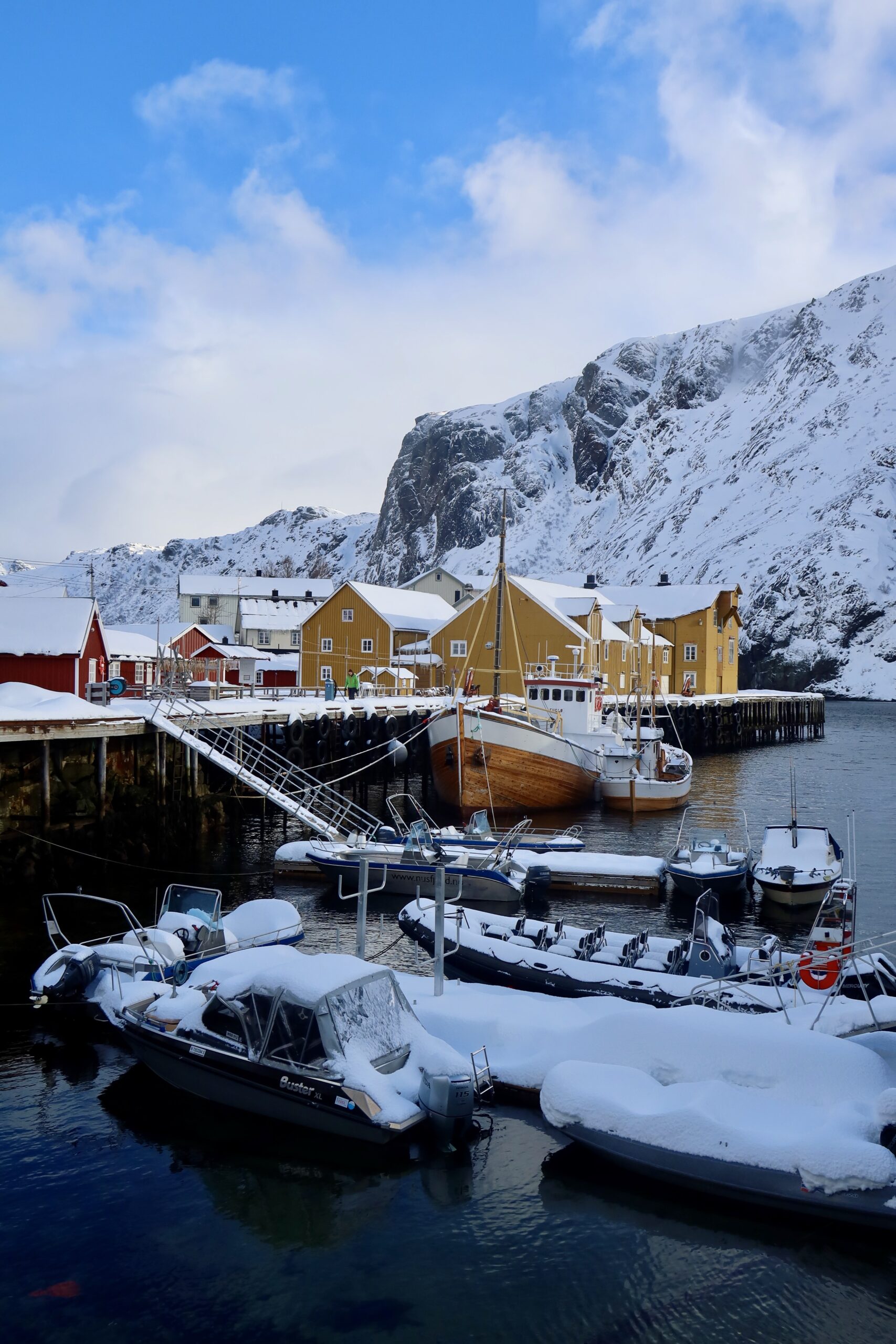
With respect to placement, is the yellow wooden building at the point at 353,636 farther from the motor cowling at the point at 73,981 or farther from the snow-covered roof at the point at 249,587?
the motor cowling at the point at 73,981

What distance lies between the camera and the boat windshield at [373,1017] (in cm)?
1147

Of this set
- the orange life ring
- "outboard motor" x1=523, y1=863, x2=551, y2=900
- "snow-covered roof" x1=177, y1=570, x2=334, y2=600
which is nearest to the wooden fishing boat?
"outboard motor" x1=523, y1=863, x2=551, y2=900

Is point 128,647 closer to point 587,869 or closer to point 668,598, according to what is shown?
point 587,869

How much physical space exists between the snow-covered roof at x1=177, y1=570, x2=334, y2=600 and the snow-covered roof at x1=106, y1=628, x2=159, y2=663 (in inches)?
2185

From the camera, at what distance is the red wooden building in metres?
31.2

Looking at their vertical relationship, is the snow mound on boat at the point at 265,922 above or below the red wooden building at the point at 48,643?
below

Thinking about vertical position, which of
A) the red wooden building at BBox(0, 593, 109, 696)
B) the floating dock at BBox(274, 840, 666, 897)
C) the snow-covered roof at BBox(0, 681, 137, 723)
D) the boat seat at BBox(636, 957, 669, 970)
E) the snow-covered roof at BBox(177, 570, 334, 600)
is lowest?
the floating dock at BBox(274, 840, 666, 897)

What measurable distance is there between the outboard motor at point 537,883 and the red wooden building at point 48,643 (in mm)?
16558

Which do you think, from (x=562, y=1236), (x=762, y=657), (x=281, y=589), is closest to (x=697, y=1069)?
(x=562, y=1236)

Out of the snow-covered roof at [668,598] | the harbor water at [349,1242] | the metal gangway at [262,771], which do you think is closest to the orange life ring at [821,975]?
the harbor water at [349,1242]

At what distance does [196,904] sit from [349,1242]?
8.37 m

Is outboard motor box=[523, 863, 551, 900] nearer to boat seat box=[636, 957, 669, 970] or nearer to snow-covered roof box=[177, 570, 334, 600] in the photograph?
boat seat box=[636, 957, 669, 970]

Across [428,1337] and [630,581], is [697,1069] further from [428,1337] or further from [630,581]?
[630,581]

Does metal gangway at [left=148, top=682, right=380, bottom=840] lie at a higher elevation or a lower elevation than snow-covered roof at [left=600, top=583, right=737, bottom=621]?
lower
